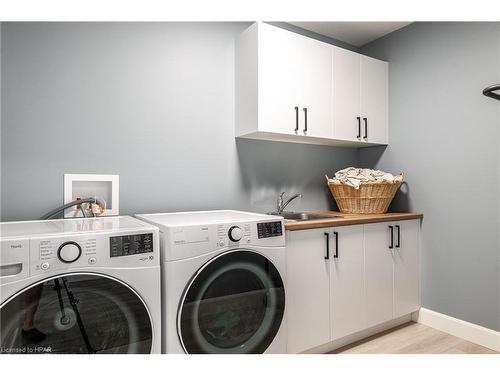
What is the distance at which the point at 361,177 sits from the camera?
2.44 meters

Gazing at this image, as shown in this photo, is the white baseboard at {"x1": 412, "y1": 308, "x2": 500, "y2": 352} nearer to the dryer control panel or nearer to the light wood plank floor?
the light wood plank floor

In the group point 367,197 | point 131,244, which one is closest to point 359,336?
point 367,197

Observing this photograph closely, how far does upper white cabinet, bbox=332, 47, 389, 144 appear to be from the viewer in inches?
96.0

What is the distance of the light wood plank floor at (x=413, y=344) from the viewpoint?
2.05 m

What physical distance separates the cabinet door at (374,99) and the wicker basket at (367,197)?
450mm

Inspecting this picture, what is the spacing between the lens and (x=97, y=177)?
1.88 metres

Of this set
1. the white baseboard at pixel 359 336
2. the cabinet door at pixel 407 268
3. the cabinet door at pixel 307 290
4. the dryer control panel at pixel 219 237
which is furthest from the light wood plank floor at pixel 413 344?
the dryer control panel at pixel 219 237

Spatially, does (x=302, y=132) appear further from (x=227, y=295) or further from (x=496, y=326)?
(x=496, y=326)

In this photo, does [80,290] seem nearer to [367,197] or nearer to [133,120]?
[133,120]

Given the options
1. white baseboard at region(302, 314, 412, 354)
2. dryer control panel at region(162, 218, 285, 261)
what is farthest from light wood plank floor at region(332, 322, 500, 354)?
dryer control panel at region(162, 218, 285, 261)

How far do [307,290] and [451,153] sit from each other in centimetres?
144

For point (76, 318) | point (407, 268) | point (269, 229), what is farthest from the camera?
point (407, 268)

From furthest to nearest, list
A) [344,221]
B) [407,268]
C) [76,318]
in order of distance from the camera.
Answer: [407,268], [344,221], [76,318]
